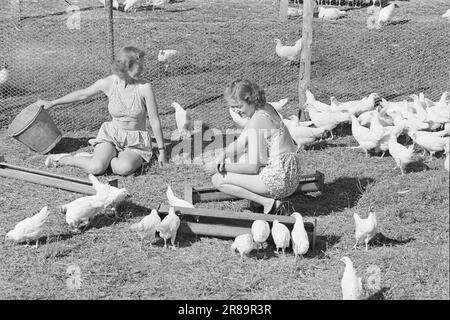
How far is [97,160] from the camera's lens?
6461 mm

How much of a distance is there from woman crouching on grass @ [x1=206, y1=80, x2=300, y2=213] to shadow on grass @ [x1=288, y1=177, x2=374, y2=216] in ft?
1.12

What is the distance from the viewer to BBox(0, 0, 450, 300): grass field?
4371mm

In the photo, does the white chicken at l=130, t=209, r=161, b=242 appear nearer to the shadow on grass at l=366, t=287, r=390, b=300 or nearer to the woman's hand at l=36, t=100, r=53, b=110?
the shadow on grass at l=366, t=287, r=390, b=300

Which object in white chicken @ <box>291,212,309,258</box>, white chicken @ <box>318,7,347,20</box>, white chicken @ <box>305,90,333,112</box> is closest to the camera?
white chicken @ <box>291,212,309,258</box>

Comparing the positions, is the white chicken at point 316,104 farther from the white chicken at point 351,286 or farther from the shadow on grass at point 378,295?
the white chicken at point 351,286

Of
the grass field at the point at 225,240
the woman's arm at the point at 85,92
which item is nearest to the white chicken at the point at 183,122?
the grass field at the point at 225,240

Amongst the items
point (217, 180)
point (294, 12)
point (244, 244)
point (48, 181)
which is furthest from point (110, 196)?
point (294, 12)

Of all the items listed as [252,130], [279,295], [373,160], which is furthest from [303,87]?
[279,295]

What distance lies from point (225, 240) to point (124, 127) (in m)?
2.06

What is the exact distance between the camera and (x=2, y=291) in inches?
173

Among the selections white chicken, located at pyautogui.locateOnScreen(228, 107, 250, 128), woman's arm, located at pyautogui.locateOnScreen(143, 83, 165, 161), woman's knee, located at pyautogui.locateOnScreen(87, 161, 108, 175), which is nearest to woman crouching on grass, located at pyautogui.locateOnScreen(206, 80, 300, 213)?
woman's arm, located at pyautogui.locateOnScreen(143, 83, 165, 161)

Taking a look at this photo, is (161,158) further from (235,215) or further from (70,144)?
(235,215)

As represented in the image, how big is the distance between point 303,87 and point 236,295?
3.99 meters

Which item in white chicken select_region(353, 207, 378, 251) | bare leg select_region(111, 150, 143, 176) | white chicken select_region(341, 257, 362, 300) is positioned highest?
white chicken select_region(341, 257, 362, 300)
